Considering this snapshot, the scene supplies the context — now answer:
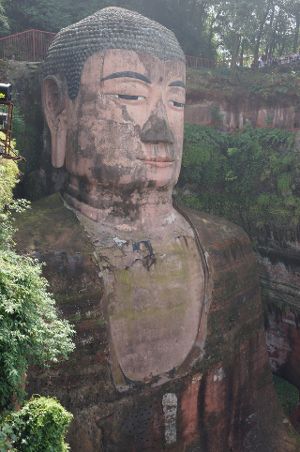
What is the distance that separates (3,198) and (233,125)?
9.35m

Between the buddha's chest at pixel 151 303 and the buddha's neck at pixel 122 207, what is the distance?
36 centimetres

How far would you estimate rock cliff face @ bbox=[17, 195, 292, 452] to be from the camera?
7.01m

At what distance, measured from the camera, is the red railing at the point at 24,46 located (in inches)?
467

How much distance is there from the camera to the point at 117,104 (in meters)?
7.96

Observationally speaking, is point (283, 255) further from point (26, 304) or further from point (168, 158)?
point (26, 304)

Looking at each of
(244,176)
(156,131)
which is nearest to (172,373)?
(156,131)

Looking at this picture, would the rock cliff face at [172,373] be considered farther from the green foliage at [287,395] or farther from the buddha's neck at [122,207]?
the green foliage at [287,395]

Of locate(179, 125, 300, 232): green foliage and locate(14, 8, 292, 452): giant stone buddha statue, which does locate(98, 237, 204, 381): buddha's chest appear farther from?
locate(179, 125, 300, 232): green foliage

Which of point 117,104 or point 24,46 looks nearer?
point 117,104

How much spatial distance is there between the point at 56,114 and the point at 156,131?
2.01 m

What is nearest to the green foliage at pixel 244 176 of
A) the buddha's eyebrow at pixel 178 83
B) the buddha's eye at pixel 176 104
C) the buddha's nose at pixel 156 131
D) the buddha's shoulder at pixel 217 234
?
the buddha's shoulder at pixel 217 234

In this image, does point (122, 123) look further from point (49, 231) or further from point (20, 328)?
point (20, 328)

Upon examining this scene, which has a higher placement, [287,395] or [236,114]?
[236,114]

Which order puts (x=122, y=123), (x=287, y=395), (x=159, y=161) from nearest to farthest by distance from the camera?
(x=122, y=123) < (x=159, y=161) < (x=287, y=395)
